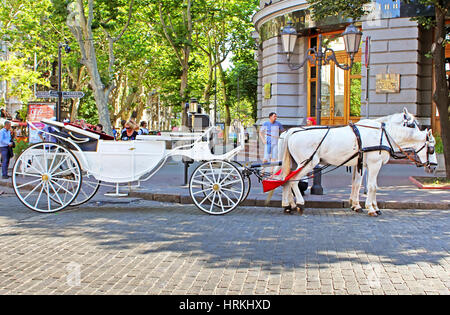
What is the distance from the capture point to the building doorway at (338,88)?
75.2 feet

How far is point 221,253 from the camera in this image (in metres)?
6.58

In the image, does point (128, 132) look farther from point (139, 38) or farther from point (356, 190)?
point (139, 38)

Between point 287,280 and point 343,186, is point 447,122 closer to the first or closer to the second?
point 343,186

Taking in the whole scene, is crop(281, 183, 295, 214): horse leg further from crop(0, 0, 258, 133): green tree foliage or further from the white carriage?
crop(0, 0, 258, 133): green tree foliage

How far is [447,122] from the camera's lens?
14242 mm

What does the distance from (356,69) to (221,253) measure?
59.0 feet

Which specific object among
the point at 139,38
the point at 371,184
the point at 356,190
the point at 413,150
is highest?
the point at 139,38

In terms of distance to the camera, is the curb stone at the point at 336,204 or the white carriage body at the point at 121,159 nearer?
the white carriage body at the point at 121,159

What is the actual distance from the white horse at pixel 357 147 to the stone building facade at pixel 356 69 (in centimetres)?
949

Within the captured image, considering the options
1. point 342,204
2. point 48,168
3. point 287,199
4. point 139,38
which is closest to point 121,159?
point 48,168

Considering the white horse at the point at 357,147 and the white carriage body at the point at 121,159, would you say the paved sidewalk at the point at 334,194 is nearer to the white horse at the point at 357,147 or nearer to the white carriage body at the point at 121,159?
the white carriage body at the point at 121,159

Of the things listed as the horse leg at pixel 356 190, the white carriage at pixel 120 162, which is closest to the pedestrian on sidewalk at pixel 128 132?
the white carriage at pixel 120 162

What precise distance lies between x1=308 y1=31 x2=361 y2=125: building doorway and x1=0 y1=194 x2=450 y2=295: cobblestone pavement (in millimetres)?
13560
